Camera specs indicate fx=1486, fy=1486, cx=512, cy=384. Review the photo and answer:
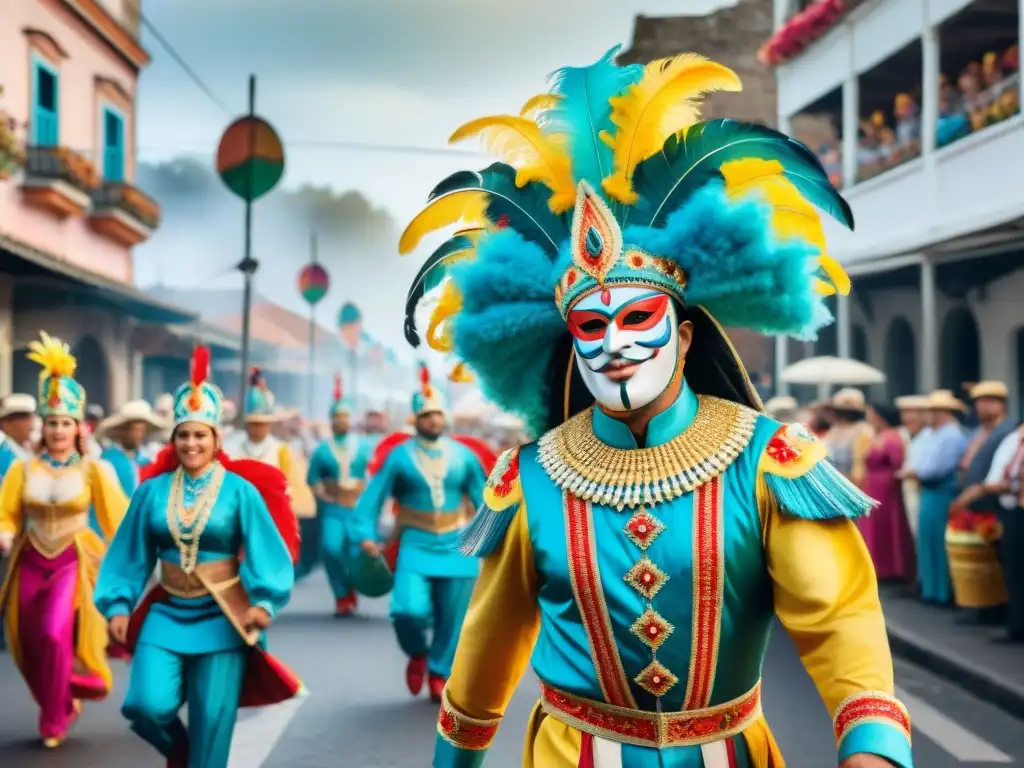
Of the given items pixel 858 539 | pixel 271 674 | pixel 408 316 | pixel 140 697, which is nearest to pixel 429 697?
pixel 271 674

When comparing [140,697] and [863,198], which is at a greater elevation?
[863,198]

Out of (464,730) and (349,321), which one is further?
(349,321)

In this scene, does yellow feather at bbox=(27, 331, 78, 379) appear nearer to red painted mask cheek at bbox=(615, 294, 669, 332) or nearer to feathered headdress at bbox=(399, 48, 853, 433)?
feathered headdress at bbox=(399, 48, 853, 433)

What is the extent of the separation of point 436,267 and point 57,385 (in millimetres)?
5292

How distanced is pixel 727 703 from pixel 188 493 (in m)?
3.91

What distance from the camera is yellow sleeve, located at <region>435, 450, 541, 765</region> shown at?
3.84 meters

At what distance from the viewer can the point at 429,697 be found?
9.62 meters

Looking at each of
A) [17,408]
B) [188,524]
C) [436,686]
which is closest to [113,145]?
[17,408]

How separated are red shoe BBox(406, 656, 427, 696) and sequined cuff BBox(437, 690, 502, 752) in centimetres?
588

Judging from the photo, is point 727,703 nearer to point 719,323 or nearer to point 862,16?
point 719,323

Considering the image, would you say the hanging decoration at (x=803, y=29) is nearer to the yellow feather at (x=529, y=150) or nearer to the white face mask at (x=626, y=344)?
the yellow feather at (x=529, y=150)

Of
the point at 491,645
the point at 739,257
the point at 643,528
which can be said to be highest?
the point at 739,257

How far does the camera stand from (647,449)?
373 cm

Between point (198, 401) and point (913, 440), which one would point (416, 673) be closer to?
point (198, 401)
